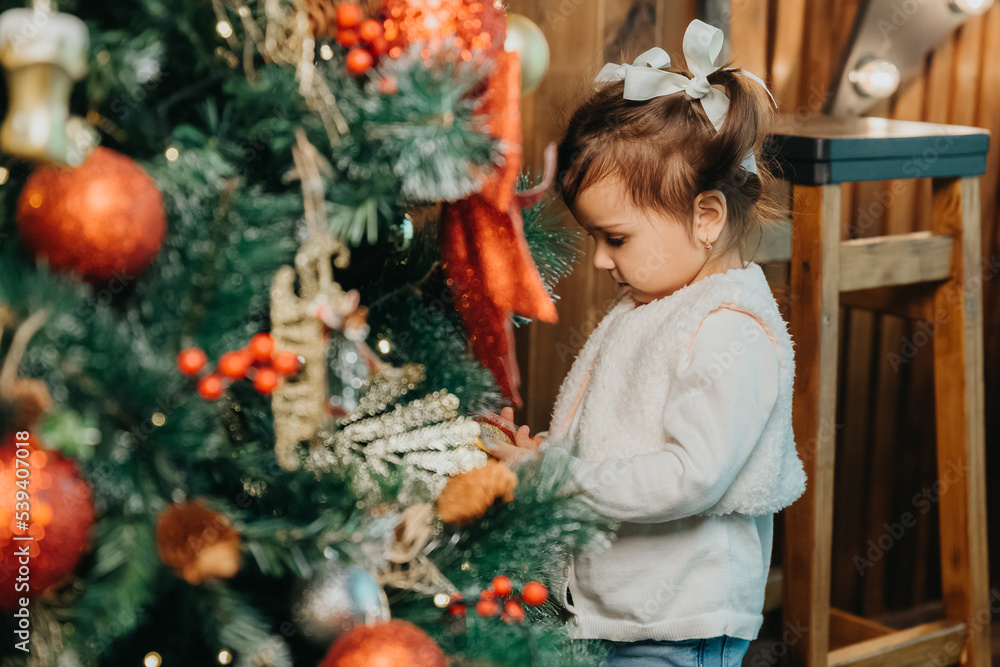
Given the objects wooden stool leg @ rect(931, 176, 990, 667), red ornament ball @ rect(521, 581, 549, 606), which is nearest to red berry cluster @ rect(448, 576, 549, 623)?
red ornament ball @ rect(521, 581, 549, 606)

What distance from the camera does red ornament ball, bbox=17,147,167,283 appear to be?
411 mm

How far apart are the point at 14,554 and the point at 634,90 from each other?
76 centimetres

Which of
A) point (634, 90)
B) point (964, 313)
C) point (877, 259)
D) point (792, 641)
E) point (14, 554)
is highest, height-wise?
point (634, 90)

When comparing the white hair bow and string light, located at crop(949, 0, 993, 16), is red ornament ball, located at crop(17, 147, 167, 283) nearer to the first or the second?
the white hair bow

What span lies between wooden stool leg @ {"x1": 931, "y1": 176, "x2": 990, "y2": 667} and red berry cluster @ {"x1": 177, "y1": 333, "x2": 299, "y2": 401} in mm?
1404

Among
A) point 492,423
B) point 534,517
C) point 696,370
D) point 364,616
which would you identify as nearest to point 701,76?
point 696,370

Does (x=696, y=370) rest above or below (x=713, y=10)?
below

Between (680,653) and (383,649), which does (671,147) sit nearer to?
(680,653)

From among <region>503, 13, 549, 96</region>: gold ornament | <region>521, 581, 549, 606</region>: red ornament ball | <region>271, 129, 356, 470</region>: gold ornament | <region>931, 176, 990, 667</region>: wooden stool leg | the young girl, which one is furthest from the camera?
<region>931, 176, 990, 667</region>: wooden stool leg

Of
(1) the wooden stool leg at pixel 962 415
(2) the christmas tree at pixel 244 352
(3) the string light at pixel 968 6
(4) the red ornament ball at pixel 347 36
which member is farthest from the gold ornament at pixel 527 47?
(3) the string light at pixel 968 6

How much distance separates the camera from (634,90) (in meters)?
0.95

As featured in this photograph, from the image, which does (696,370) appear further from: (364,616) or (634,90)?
(364,616)

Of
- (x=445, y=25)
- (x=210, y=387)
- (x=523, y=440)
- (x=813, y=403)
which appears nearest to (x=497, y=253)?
(x=445, y=25)

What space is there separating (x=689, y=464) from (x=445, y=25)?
491 millimetres
